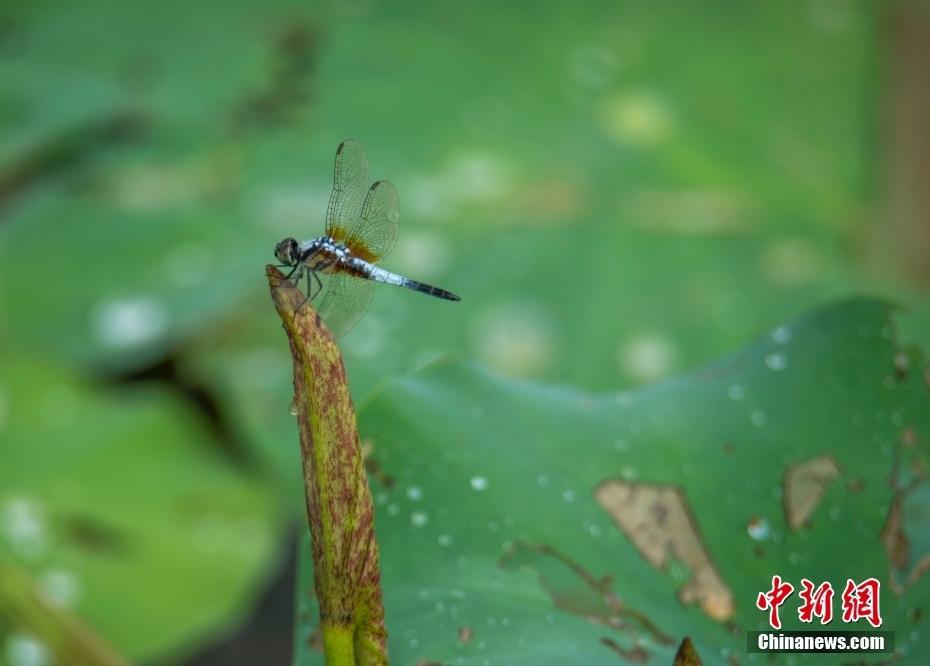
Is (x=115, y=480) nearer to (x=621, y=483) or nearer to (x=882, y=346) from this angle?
(x=621, y=483)

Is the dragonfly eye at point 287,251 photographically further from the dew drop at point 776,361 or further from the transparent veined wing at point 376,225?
the dew drop at point 776,361

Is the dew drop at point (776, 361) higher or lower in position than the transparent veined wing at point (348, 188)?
lower

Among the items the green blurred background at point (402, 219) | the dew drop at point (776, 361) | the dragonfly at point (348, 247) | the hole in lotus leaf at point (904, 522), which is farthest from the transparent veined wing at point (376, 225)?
the green blurred background at point (402, 219)

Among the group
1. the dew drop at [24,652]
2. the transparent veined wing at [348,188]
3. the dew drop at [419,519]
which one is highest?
the transparent veined wing at [348,188]

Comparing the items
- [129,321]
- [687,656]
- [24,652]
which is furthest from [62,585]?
[687,656]

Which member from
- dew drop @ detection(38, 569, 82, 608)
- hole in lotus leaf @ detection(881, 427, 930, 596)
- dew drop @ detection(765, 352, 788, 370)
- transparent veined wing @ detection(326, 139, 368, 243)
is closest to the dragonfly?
transparent veined wing @ detection(326, 139, 368, 243)

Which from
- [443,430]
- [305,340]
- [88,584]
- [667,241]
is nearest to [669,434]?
[443,430]

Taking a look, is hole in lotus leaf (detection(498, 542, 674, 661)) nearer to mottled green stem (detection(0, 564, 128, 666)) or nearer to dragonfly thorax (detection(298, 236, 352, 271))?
dragonfly thorax (detection(298, 236, 352, 271))
